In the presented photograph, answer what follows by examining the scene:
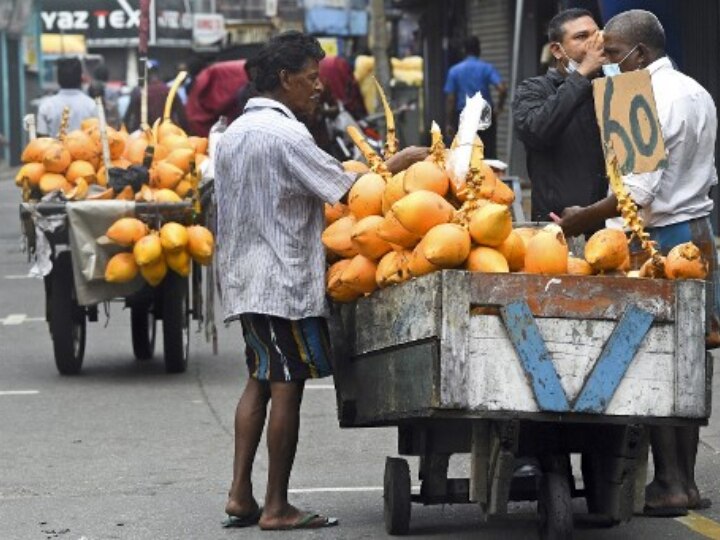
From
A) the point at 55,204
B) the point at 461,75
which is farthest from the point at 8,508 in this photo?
the point at 461,75

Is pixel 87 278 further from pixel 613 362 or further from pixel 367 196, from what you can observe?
pixel 613 362

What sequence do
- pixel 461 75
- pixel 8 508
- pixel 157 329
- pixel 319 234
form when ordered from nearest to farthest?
pixel 319 234 → pixel 8 508 → pixel 157 329 → pixel 461 75

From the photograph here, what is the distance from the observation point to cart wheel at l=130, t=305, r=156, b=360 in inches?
512

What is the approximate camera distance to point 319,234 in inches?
309

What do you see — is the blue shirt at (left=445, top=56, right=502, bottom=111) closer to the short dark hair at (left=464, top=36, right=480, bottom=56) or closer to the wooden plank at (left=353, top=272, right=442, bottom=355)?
the short dark hair at (left=464, top=36, right=480, bottom=56)

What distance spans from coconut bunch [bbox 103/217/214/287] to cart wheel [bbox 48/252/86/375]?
1.95 ft

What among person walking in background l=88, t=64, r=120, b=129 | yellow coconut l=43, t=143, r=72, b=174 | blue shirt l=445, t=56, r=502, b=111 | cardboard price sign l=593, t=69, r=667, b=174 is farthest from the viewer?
person walking in background l=88, t=64, r=120, b=129

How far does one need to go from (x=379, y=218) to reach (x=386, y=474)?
3.29ft

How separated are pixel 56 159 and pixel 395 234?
5.47 meters

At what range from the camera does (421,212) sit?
698 cm

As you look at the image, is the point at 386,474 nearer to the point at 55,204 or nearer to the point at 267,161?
the point at 267,161

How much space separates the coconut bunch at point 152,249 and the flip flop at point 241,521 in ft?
12.2

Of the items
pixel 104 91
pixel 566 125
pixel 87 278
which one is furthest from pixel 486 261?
pixel 104 91

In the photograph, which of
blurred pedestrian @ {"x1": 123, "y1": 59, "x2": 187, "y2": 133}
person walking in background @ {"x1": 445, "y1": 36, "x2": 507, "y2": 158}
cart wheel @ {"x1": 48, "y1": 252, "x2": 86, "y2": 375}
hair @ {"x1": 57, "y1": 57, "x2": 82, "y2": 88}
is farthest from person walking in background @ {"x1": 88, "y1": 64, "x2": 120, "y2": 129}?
cart wheel @ {"x1": 48, "y1": 252, "x2": 86, "y2": 375}
